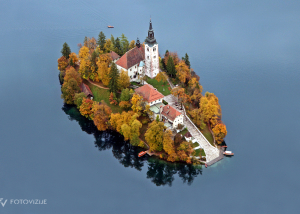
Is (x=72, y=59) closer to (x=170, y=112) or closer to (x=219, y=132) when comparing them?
(x=170, y=112)

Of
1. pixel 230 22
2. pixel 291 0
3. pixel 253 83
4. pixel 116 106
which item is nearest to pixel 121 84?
pixel 116 106

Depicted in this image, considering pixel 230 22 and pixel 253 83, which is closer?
pixel 253 83

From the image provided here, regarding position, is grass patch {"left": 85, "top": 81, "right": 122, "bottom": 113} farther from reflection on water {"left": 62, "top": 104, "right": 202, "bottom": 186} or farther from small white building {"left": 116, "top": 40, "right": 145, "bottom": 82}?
small white building {"left": 116, "top": 40, "right": 145, "bottom": 82}

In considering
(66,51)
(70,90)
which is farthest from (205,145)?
(66,51)

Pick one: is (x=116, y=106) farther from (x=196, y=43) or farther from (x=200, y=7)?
(x=200, y=7)

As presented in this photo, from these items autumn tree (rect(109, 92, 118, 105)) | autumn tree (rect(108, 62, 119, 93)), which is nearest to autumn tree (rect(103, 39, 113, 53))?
autumn tree (rect(108, 62, 119, 93))
